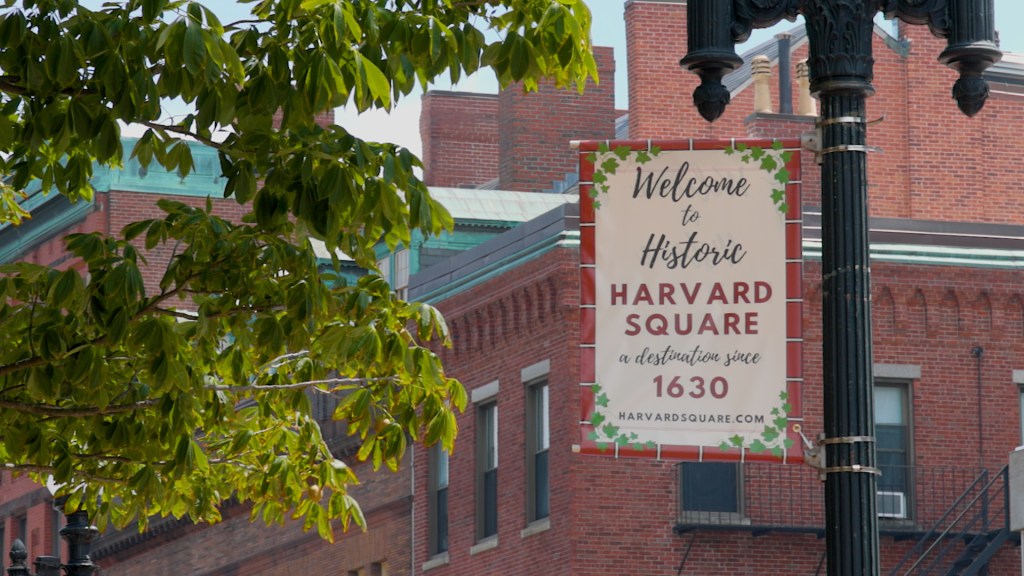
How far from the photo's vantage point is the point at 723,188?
944 centimetres

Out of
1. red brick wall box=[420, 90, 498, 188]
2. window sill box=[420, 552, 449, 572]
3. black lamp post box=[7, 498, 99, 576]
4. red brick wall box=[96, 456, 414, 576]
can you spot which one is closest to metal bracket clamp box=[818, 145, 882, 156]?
black lamp post box=[7, 498, 99, 576]

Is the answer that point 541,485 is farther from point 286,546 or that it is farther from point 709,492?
point 286,546

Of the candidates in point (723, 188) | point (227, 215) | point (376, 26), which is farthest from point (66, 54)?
point (227, 215)

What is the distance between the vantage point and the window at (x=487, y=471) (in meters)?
36.9

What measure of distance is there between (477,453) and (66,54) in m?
26.7

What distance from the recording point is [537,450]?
35719mm

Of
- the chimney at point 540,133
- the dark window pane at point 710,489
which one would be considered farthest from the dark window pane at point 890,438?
the chimney at point 540,133

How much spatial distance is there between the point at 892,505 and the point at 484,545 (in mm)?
6726

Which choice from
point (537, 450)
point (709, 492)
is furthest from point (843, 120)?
point (537, 450)

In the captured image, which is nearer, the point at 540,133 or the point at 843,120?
the point at 843,120

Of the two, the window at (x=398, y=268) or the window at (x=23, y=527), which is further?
the window at (x=23, y=527)

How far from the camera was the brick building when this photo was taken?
3369 centimetres

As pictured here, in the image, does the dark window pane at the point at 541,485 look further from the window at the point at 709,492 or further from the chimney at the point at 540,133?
the chimney at the point at 540,133

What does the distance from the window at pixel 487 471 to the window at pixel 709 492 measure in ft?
13.4
